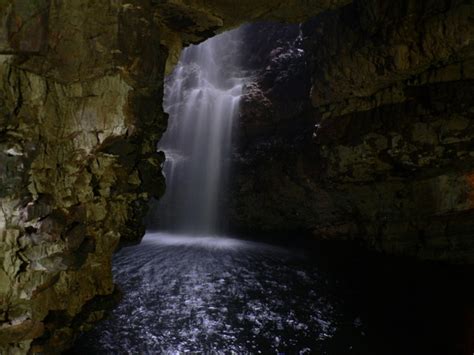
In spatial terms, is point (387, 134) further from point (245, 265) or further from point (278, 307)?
point (278, 307)

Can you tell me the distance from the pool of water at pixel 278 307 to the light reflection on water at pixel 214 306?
0.09ft

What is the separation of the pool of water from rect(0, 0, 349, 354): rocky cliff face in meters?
1.98

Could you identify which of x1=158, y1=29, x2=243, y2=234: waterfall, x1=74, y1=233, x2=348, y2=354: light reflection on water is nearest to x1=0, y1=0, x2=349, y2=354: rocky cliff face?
x1=74, y1=233, x2=348, y2=354: light reflection on water

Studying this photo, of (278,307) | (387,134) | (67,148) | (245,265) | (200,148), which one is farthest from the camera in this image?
(200,148)

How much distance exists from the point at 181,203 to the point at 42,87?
17291 millimetres

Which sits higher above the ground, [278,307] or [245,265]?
[245,265]

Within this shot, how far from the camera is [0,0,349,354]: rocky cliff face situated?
15.1 ft

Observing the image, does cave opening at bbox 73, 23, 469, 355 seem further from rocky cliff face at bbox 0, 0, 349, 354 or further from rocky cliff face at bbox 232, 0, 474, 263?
rocky cliff face at bbox 0, 0, 349, 354

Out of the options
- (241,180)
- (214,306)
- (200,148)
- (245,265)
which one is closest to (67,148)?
(214,306)

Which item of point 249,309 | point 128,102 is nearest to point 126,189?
point 128,102

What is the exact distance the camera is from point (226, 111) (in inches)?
865

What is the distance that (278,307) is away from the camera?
9.22 m

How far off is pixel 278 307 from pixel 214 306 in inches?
73.7

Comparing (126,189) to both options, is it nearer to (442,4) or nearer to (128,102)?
(128,102)
